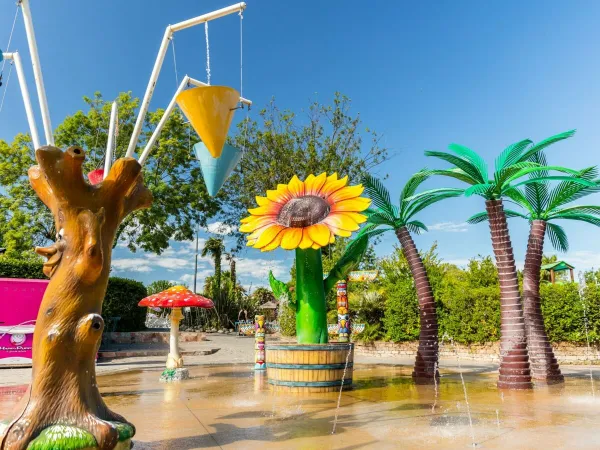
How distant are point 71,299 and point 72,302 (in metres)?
0.02

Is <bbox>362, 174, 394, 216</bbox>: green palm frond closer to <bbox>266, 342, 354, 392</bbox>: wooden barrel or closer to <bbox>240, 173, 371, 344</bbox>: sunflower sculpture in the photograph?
<bbox>240, 173, 371, 344</bbox>: sunflower sculpture

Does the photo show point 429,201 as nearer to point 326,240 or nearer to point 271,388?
point 326,240

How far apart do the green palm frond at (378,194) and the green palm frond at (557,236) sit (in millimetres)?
3269

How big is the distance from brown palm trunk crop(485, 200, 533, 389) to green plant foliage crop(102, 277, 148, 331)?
14.1 metres

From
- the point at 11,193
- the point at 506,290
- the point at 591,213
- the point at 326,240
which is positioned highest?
the point at 11,193

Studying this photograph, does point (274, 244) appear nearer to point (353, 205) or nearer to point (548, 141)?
point (353, 205)

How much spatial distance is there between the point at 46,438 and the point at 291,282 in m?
16.7

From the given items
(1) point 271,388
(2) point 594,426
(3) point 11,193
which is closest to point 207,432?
(1) point 271,388

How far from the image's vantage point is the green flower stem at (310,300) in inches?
305

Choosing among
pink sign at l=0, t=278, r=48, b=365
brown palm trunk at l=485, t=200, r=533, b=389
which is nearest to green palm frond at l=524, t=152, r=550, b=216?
brown palm trunk at l=485, t=200, r=533, b=389

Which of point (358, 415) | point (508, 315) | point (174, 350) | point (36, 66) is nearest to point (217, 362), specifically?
Result: point (174, 350)

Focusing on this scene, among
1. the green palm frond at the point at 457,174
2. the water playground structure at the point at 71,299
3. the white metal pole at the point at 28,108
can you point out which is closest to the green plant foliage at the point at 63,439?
the water playground structure at the point at 71,299

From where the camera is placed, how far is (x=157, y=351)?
1611 centimetres

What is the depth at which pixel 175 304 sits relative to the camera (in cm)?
866
